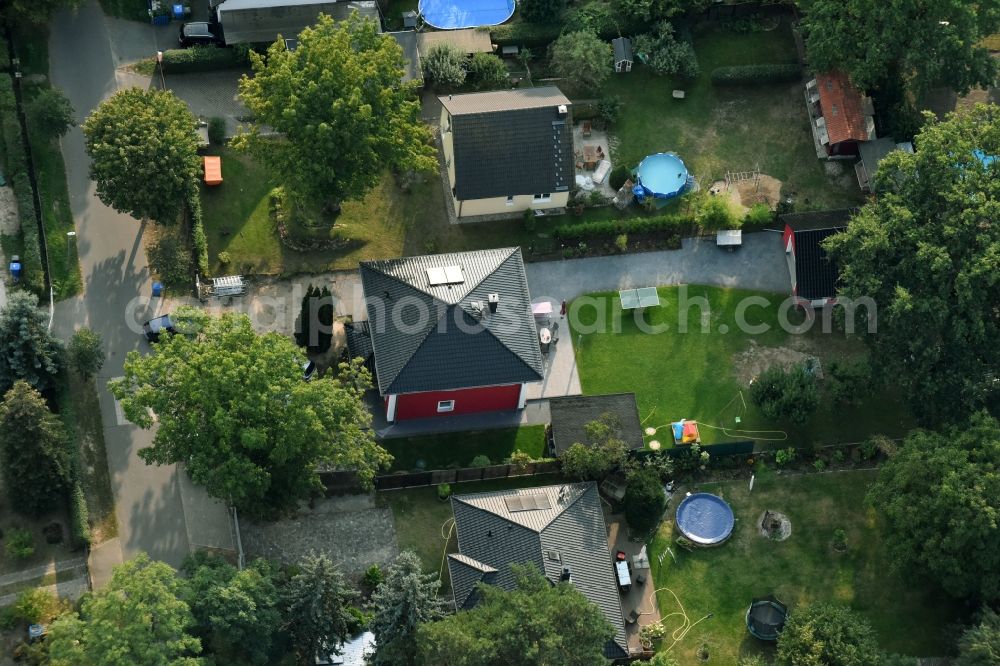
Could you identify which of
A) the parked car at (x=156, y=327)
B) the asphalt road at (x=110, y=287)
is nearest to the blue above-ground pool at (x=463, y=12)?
the asphalt road at (x=110, y=287)

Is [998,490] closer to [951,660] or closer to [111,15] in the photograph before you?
[951,660]

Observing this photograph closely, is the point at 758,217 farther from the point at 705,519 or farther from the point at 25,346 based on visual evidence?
the point at 25,346

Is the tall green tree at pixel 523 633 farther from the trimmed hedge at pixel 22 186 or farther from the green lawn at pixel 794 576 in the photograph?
the trimmed hedge at pixel 22 186

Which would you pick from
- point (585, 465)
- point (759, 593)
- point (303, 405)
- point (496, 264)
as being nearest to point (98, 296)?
point (303, 405)

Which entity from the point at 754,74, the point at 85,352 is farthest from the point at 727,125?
the point at 85,352

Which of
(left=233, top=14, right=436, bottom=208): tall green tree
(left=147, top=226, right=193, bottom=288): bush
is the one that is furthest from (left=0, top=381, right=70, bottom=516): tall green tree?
(left=233, top=14, right=436, bottom=208): tall green tree

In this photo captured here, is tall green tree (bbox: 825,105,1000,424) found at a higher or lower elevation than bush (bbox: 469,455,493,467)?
higher

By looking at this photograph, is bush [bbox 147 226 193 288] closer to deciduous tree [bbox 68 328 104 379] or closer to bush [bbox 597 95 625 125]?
deciduous tree [bbox 68 328 104 379]
